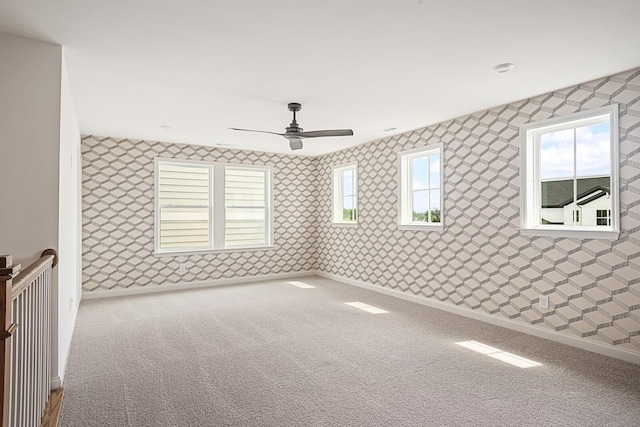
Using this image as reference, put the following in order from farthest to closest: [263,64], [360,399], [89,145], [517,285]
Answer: [89,145] < [517,285] < [263,64] < [360,399]

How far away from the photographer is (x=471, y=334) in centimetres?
406

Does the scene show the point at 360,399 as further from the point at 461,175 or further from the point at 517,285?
the point at 461,175

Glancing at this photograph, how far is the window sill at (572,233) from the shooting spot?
11.3ft

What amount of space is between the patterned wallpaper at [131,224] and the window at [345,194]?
54.9 inches

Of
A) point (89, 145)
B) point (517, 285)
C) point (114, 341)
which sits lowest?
point (114, 341)

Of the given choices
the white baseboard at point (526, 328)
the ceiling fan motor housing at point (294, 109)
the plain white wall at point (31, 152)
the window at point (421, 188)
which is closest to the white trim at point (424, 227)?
the window at point (421, 188)

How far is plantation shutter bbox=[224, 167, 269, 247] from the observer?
716 centimetres

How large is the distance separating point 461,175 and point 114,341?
4.40m

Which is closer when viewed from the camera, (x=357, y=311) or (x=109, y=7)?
(x=109, y=7)

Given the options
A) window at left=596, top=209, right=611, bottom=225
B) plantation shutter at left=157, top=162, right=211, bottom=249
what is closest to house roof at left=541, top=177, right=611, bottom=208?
window at left=596, top=209, right=611, bottom=225

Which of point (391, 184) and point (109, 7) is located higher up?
point (109, 7)

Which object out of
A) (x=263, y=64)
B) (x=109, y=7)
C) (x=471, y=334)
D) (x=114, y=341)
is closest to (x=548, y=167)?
(x=471, y=334)

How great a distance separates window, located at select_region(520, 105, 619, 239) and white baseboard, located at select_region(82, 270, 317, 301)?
181 inches

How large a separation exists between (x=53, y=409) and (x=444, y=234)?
4.42 meters
